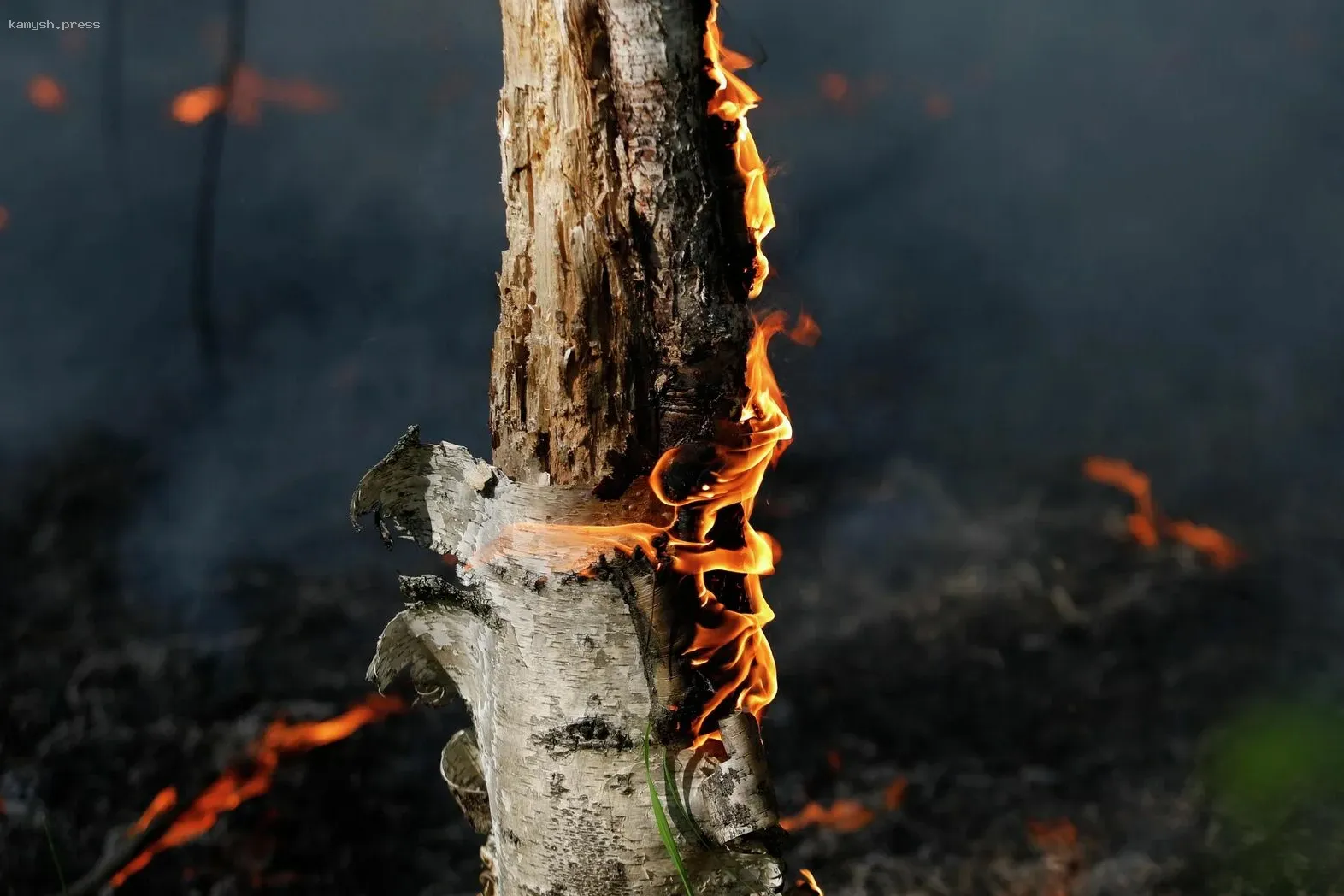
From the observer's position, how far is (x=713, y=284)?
1055 mm

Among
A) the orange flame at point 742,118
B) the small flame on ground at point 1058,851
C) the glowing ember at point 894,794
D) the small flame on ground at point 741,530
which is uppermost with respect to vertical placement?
the orange flame at point 742,118

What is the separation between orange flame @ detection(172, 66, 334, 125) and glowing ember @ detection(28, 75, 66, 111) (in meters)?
0.23

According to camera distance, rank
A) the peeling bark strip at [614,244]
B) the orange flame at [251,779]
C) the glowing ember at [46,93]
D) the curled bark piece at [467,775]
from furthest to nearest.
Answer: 1. the orange flame at [251,779]
2. the glowing ember at [46,93]
3. the curled bark piece at [467,775]
4. the peeling bark strip at [614,244]

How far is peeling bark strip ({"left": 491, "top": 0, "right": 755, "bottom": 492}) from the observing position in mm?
1001

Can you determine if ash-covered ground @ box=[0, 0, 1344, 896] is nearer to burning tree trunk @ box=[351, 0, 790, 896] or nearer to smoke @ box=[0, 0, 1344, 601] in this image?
smoke @ box=[0, 0, 1344, 601]

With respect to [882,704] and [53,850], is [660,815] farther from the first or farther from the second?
[53,850]

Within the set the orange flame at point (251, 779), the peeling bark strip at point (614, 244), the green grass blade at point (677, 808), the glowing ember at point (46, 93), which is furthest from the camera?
the orange flame at point (251, 779)

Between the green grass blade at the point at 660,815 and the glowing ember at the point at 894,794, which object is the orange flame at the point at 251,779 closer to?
the glowing ember at the point at 894,794

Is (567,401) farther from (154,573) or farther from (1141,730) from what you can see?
(1141,730)

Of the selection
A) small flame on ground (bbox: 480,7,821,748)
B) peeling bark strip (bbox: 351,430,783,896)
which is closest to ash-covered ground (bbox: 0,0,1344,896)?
small flame on ground (bbox: 480,7,821,748)

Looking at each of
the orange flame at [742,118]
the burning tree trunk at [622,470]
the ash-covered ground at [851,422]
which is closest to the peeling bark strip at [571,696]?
the burning tree trunk at [622,470]

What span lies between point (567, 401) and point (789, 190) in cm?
144

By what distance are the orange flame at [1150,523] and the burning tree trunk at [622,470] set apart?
5.08 feet

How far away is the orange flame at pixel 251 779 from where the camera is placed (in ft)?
7.94
